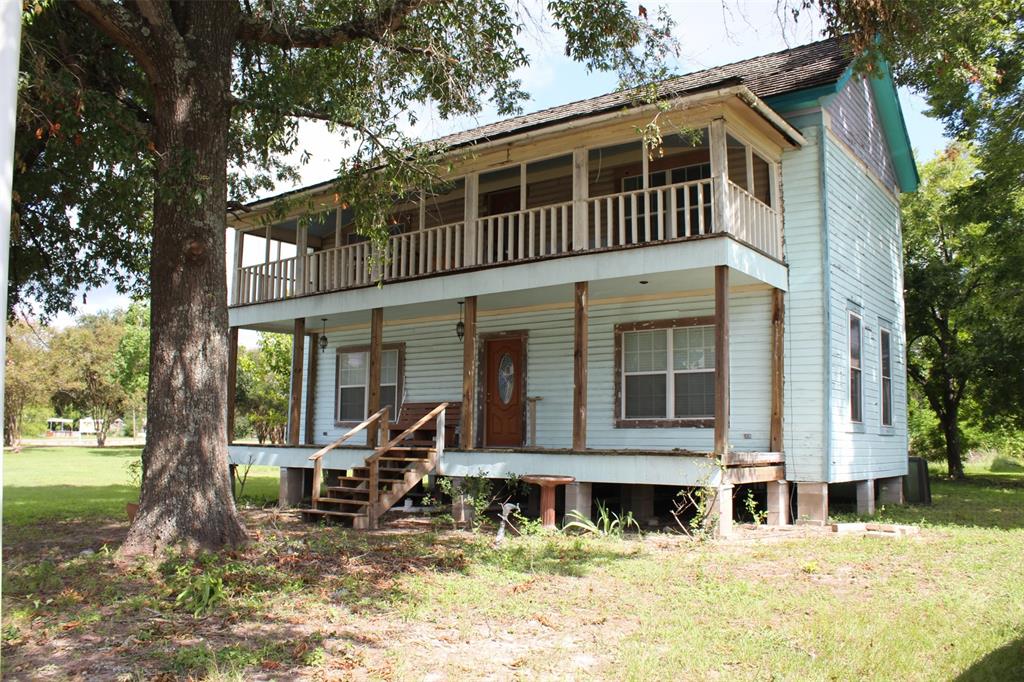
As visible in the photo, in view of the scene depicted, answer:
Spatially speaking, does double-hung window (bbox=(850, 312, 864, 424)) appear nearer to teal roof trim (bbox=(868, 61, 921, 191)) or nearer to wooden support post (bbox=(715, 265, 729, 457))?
wooden support post (bbox=(715, 265, 729, 457))

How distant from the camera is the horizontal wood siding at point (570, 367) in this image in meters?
14.4

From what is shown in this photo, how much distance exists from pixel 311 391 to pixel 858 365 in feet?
42.4

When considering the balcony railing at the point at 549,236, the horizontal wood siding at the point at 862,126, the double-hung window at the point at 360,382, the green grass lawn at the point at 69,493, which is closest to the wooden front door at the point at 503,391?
the balcony railing at the point at 549,236

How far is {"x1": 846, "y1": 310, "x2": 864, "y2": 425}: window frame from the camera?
15.0 metres

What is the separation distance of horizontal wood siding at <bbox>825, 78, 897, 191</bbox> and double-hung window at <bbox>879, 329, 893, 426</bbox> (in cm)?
358

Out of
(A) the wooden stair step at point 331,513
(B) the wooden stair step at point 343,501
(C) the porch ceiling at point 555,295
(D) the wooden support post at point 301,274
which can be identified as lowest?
(A) the wooden stair step at point 331,513

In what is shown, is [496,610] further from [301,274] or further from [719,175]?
[301,274]

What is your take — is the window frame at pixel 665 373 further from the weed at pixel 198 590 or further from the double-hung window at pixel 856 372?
the weed at pixel 198 590

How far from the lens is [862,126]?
17.3 metres

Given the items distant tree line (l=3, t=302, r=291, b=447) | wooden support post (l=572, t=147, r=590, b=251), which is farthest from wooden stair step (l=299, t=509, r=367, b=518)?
distant tree line (l=3, t=302, r=291, b=447)

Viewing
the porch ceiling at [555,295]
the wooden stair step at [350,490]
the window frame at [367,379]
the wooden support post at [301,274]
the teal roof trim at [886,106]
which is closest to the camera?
the wooden stair step at [350,490]

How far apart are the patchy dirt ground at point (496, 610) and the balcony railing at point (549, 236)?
5.02 metres

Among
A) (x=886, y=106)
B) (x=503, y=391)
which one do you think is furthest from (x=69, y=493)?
(x=886, y=106)

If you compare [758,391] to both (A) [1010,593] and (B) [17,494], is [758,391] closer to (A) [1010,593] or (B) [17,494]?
(A) [1010,593]
